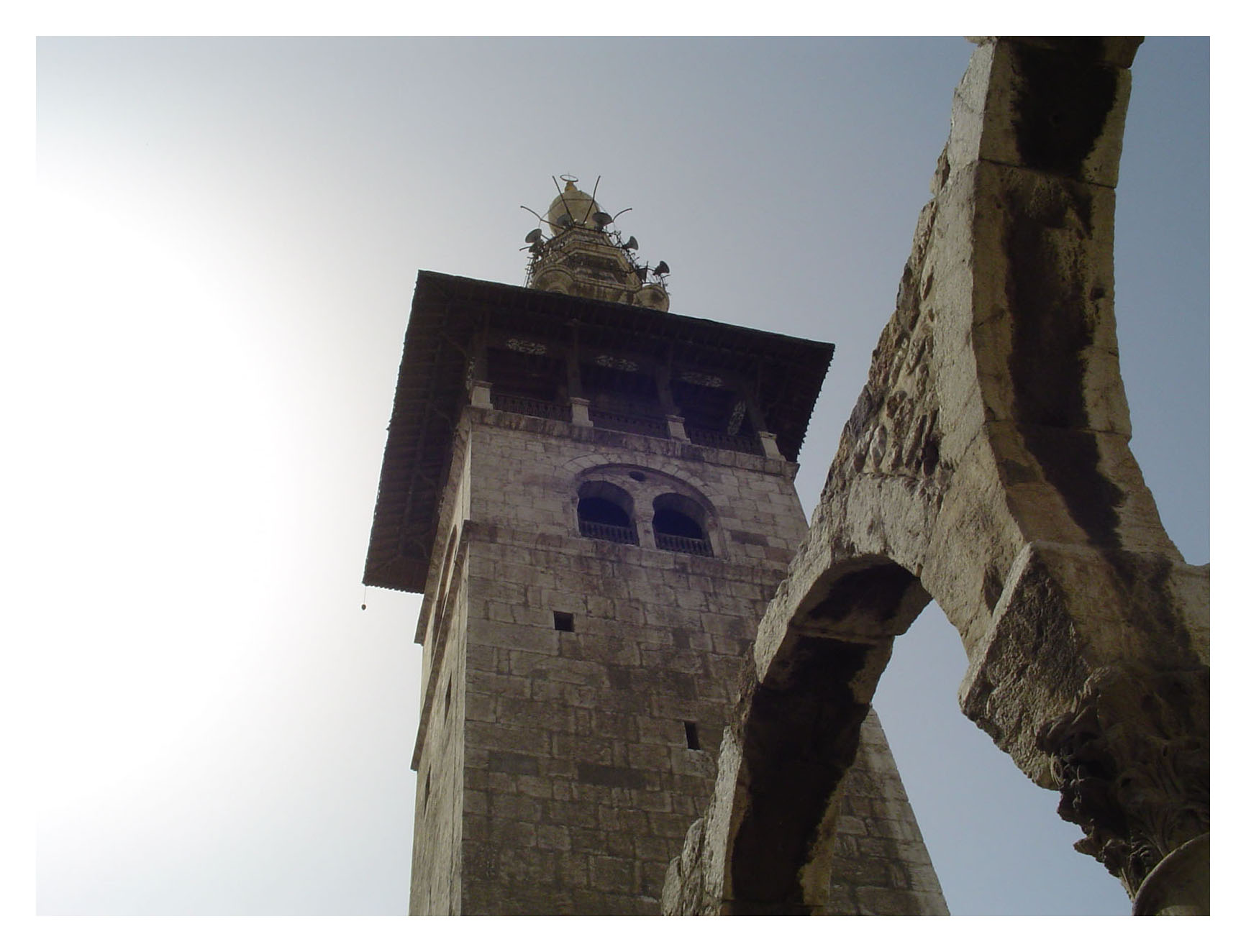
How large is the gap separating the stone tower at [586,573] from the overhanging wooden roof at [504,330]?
3 cm

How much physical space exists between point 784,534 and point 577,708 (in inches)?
177

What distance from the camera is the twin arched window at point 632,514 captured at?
12.8 meters

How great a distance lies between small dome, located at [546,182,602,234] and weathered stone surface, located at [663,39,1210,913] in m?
17.8

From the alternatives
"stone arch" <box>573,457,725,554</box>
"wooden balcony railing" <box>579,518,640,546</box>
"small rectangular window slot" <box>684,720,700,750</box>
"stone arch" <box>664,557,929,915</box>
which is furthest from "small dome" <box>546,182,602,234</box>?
"stone arch" <box>664,557,929,915</box>

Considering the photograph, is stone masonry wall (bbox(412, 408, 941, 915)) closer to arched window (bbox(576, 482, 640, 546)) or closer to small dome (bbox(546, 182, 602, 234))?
arched window (bbox(576, 482, 640, 546))

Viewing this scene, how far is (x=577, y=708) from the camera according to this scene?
9.77 m

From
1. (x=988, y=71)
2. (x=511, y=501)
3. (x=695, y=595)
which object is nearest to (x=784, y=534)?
(x=695, y=595)

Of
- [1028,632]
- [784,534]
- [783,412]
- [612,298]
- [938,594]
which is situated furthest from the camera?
[612,298]

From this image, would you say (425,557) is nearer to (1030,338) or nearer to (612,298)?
(612,298)

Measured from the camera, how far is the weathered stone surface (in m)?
3.21

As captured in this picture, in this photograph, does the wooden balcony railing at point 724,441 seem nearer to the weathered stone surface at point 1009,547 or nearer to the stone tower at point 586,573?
the stone tower at point 586,573

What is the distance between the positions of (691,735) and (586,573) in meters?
2.37

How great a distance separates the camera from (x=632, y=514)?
43.0ft

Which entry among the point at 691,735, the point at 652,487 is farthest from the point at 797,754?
the point at 652,487
